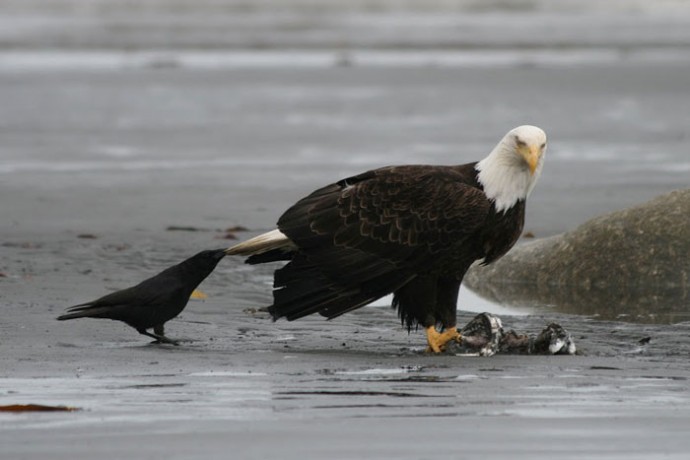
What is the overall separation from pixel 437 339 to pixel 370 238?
0.62m

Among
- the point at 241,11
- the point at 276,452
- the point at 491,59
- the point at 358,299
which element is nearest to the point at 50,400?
the point at 276,452

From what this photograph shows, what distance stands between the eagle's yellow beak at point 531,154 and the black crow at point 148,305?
1.65 m

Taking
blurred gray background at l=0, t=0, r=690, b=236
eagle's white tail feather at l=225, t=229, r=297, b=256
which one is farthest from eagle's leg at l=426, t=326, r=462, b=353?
blurred gray background at l=0, t=0, r=690, b=236

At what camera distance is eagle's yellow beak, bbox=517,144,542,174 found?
802 cm

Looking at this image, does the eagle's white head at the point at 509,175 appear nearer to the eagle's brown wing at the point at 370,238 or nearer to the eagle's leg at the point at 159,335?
the eagle's brown wing at the point at 370,238

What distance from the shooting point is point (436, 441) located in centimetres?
567

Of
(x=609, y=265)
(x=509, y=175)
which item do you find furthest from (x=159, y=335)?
(x=609, y=265)

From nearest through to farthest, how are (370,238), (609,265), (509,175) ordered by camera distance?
(509,175)
(370,238)
(609,265)

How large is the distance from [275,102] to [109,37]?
1642cm

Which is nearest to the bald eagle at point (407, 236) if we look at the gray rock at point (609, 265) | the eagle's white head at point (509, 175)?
the eagle's white head at point (509, 175)

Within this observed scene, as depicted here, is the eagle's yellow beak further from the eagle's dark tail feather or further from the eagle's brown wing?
the eagle's dark tail feather

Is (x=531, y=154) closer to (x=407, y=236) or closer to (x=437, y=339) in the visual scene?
(x=407, y=236)

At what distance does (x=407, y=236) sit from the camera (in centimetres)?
835

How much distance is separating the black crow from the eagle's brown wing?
1.52ft
